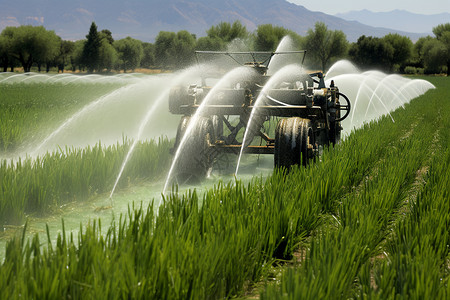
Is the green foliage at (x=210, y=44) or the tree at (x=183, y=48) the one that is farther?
the tree at (x=183, y=48)

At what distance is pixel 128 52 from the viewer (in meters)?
134

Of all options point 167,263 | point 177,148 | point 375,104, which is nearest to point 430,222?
point 167,263

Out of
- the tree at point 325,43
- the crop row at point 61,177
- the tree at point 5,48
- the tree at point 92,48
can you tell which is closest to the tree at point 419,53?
the tree at point 325,43

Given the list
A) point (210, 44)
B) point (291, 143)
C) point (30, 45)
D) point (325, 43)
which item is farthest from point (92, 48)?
point (291, 143)

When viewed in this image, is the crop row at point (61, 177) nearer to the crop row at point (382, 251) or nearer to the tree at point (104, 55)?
the crop row at point (382, 251)

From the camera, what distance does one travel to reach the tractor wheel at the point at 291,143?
6062 millimetres

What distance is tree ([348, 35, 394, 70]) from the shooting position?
95.7 metres

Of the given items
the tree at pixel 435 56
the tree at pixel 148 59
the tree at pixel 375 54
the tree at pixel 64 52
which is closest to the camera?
the tree at pixel 435 56

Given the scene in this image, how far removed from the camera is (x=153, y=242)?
8.50 ft

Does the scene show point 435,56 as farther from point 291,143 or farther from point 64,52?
point 291,143

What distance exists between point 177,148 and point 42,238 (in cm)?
287

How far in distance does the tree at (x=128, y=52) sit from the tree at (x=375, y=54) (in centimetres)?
6647

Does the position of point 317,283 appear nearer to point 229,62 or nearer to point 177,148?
point 177,148

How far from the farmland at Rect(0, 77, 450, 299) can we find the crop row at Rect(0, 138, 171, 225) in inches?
0.9
